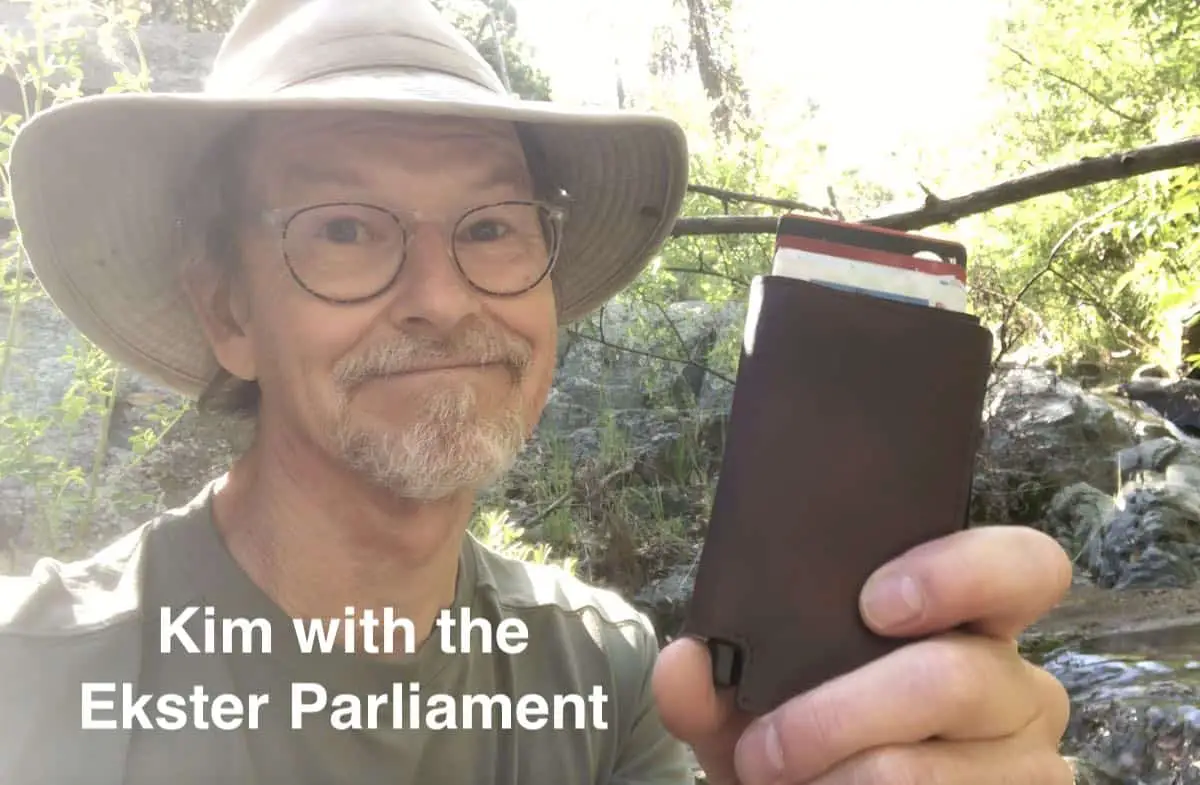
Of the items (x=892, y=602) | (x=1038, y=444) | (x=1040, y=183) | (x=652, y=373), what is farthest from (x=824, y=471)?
(x=1038, y=444)

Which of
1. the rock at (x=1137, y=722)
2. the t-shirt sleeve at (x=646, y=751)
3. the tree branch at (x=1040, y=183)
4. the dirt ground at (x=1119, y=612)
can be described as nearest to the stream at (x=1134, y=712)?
the rock at (x=1137, y=722)

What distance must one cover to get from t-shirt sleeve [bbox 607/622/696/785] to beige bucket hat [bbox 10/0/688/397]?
0.73m

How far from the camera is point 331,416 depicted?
1188 mm

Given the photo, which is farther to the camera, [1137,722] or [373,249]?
[1137,722]

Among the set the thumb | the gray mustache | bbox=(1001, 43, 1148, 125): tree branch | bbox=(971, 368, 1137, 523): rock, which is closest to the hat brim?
the gray mustache

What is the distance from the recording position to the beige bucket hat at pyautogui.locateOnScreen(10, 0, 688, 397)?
1.17 metres

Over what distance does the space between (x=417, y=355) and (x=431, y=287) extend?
84 millimetres

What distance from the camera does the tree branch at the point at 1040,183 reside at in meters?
1.96

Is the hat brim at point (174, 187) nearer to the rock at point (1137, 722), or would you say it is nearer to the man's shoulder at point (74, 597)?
the man's shoulder at point (74, 597)

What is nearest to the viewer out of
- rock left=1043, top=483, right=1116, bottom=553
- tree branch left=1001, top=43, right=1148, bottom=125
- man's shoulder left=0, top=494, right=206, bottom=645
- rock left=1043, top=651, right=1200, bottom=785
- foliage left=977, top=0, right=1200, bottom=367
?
man's shoulder left=0, top=494, right=206, bottom=645

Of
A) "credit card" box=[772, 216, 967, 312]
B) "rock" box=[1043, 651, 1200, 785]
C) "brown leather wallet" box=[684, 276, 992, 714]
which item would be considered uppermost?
"credit card" box=[772, 216, 967, 312]

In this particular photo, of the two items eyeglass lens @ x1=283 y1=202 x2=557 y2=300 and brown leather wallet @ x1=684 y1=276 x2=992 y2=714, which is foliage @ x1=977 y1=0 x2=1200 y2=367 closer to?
eyeglass lens @ x1=283 y1=202 x2=557 y2=300

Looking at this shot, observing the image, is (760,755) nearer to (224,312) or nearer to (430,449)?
(430,449)

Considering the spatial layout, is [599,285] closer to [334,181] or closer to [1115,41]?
[334,181]
